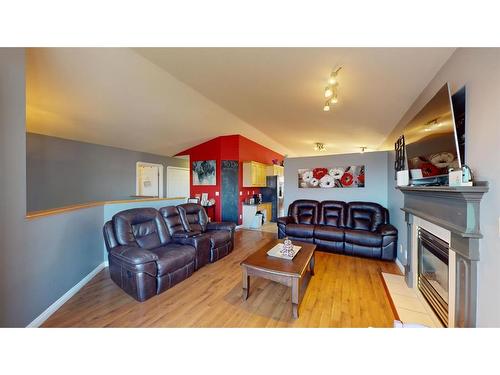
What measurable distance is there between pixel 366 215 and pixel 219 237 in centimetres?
301

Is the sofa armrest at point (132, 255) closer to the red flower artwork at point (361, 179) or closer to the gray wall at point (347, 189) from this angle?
the gray wall at point (347, 189)

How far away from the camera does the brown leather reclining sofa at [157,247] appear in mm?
2094

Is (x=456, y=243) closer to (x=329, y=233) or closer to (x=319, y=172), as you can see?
(x=329, y=233)

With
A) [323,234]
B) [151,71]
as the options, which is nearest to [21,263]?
[151,71]

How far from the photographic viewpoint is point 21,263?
5.07 ft

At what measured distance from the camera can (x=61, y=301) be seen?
1975 mm

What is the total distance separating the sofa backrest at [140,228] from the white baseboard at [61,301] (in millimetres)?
671

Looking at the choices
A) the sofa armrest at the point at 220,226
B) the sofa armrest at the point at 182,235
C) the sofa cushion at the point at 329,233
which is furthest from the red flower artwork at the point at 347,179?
the sofa armrest at the point at 182,235

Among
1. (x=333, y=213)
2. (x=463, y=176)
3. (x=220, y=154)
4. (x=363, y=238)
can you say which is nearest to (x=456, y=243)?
(x=463, y=176)
